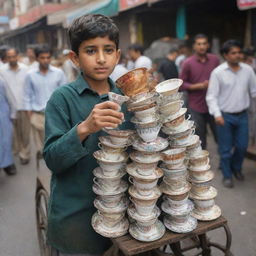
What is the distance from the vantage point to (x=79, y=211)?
5.40ft

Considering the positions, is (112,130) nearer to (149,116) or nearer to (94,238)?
(149,116)

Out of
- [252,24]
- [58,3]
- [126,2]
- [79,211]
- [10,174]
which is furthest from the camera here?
[58,3]

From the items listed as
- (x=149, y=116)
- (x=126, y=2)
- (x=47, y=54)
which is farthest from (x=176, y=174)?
(x=126, y=2)

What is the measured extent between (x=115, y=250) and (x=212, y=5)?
8.66m

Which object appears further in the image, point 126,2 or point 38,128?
point 126,2

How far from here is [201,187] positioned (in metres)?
1.74

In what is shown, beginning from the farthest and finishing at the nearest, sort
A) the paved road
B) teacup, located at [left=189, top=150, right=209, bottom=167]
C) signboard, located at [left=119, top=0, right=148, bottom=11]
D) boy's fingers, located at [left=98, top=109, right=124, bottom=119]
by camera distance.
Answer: signboard, located at [left=119, top=0, right=148, bottom=11], the paved road, teacup, located at [left=189, top=150, right=209, bottom=167], boy's fingers, located at [left=98, top=109, right=124, bottom=119]

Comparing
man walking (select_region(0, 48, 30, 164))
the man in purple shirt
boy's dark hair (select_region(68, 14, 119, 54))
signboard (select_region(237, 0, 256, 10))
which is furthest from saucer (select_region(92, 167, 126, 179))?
man walking (select_region(0, 48, 30, 164))

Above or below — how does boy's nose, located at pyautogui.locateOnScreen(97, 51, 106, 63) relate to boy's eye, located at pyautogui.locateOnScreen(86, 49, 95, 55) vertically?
below

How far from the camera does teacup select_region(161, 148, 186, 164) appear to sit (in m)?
1.56

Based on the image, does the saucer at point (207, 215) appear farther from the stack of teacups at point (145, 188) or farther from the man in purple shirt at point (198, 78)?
the man in purple shirt at point (198, 78)

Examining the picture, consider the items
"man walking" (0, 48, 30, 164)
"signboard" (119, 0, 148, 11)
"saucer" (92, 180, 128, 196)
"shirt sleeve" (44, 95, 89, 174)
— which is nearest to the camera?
"shirt sleeve" (44, 95, 89, 174)

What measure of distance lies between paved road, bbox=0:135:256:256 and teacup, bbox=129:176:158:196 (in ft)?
5.58

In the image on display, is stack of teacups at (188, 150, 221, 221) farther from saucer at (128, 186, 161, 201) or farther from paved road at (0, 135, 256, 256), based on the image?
paved road at (0, 135, 256, 256)
